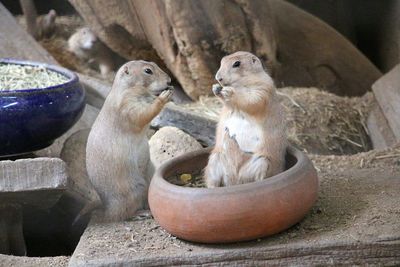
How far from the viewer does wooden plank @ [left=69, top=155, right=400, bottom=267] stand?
13.8 feet

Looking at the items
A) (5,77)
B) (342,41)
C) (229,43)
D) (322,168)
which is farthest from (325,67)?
(5,77)

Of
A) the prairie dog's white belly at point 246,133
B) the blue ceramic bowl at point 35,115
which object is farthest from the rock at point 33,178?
the prairie dog's white belly at point 246,133

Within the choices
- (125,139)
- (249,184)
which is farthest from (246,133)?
(125,139)

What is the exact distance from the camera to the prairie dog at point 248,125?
4520mm

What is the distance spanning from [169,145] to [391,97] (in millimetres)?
2596

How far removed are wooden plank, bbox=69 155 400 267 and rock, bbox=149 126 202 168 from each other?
2.94 ft

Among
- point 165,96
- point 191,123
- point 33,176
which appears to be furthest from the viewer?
point 191,123

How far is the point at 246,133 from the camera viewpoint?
180 inches

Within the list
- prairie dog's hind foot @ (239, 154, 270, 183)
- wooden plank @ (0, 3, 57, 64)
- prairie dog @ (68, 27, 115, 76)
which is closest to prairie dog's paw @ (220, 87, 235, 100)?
prairie dog's hind foot @ (239, 154, 270, 183)

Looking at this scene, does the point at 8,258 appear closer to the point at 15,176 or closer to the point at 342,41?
the point at 15,176

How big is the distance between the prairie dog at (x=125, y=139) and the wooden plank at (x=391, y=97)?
276 centimetres

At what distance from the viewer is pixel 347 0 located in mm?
8156

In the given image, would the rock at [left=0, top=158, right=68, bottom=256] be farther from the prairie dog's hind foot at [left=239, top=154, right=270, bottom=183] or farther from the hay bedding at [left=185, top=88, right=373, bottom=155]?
the hay bedding at [left=185, top=88, right=373, bottom=155]

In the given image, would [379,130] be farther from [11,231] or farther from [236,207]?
[11,231]
